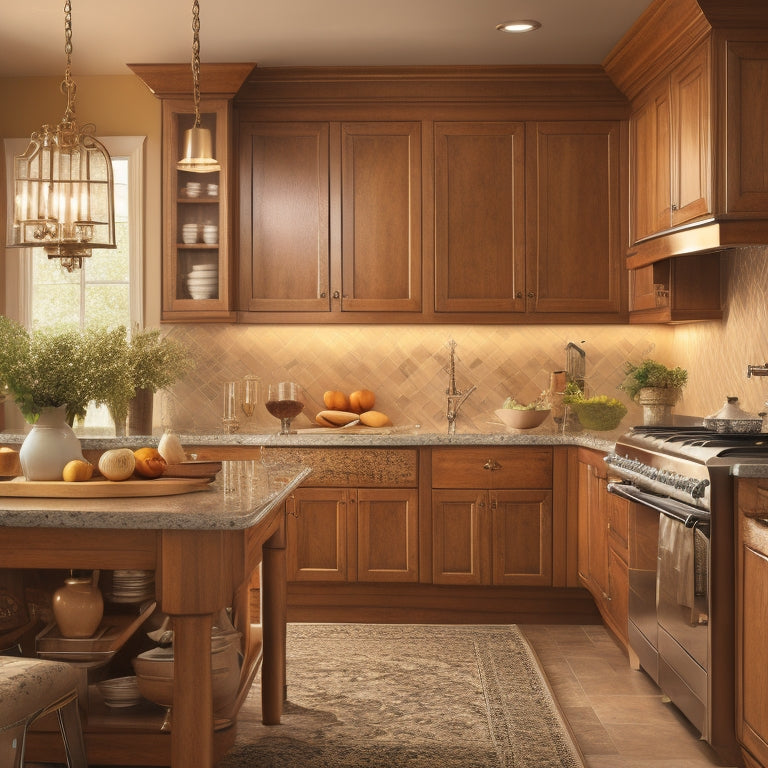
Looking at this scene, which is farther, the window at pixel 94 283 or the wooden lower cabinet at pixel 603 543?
the window at pixel 94 283

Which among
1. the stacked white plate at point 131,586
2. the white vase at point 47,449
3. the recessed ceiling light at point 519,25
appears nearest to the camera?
the white vase at point 47,449

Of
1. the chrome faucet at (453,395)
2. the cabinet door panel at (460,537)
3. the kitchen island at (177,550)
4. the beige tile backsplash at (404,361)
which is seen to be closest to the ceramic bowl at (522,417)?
the chrome faucet at (453,395)

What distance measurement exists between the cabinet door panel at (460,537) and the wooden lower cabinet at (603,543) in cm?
47

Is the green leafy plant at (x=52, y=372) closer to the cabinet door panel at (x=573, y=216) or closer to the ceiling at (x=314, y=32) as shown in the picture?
the ceiling at (x=314, y=32)

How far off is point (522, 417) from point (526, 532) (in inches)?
23.7

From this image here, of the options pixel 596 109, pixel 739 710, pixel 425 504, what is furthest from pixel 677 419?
pixel 739 710

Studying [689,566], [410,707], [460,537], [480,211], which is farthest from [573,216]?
[410,707]

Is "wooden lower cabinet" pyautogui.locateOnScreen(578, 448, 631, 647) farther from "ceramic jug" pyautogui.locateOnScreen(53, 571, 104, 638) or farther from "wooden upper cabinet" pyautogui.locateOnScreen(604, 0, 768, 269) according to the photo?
"ceramic jug" pyautogui.locateOnScreen(53, 571, 104, 638)

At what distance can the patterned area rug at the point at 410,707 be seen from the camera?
117 inches

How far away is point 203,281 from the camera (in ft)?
16.4

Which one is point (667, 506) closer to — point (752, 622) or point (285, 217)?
point (752, 622)

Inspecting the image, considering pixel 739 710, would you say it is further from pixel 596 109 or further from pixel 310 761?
pixel 596 109

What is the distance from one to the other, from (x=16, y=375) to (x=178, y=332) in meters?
2.82

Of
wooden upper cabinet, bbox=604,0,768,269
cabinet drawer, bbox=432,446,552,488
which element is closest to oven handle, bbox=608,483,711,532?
cabinet drawer, bbox=432,446,552,488
